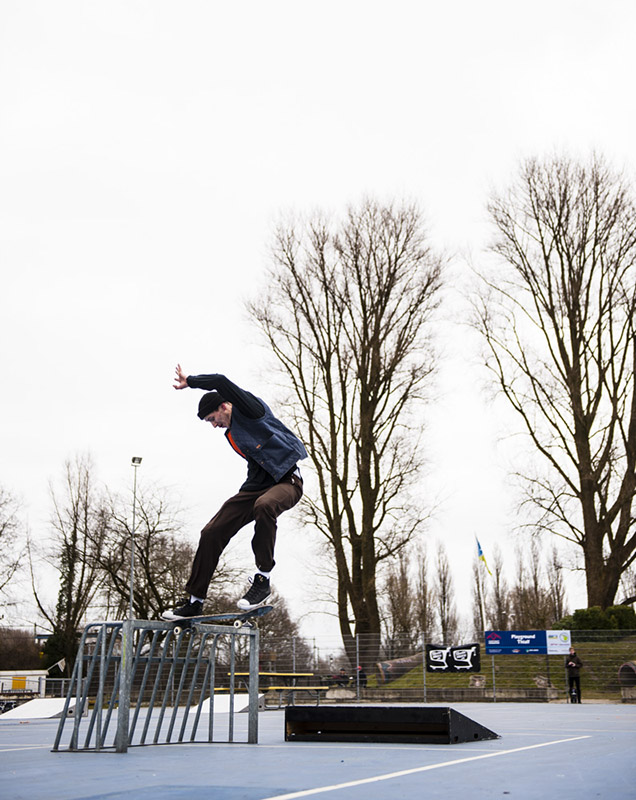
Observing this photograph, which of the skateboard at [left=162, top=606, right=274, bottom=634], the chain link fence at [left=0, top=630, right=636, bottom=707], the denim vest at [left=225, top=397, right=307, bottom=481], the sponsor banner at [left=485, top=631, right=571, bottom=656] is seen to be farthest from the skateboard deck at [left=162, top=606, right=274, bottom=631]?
the sponsor banner at [left=485, top=631, right=571, bottom=656]

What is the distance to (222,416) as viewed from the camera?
807cm

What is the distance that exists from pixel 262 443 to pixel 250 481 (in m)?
0.47

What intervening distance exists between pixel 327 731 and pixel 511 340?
20843mm

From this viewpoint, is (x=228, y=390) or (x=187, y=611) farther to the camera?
(x=187, y=611)

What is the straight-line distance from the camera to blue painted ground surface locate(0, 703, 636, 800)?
4.52 metres

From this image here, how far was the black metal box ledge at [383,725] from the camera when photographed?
8148mm

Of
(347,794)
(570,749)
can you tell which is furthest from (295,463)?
(347,794)

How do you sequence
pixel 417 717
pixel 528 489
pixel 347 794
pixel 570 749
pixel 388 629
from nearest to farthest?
1. pixel 347 794
2. pixel 570 749
3. pixel 417 717
4. pixel 528 489
5. pixel 388 629

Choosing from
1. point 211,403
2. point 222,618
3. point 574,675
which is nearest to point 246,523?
point 222,618

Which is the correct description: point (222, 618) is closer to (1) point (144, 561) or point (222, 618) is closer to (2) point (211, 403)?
(2) point (211, 403)

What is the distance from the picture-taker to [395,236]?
29906 mm

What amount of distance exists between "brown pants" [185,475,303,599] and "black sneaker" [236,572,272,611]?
0.50 feet

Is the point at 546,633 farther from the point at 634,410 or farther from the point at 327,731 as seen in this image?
the point at 327,731

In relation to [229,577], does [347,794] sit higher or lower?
lower
